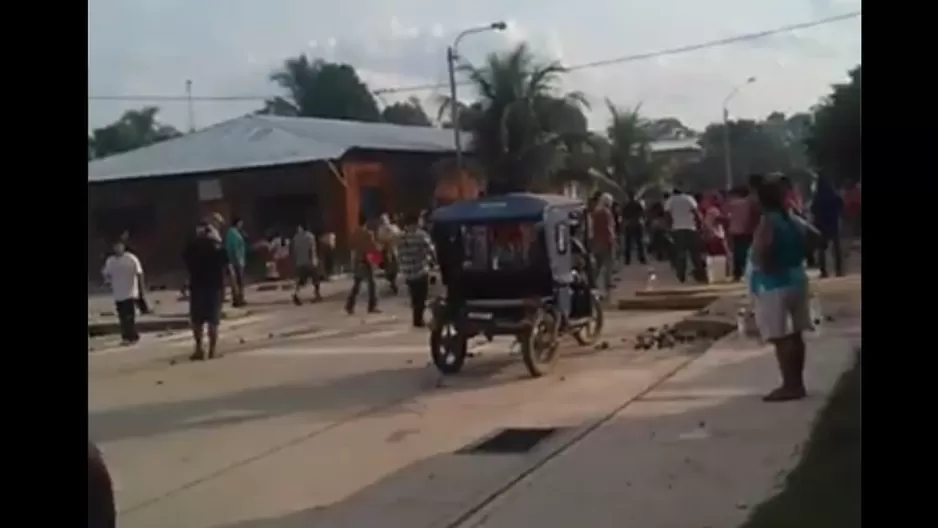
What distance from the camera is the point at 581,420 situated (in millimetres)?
9734

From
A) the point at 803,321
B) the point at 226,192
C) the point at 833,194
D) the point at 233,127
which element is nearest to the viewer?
the point at 803,321

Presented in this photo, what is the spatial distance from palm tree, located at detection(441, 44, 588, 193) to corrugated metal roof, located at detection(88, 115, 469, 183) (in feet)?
7.37

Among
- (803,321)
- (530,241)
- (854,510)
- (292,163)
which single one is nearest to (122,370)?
(530,241)

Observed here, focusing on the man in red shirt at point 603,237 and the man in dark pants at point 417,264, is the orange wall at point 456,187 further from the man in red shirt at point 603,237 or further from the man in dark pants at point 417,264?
the man in dark pants at point 417,264

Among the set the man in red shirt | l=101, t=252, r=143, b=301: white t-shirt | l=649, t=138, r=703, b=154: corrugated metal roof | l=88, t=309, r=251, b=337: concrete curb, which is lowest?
l=88, t=309, r=251, b=337: concrete curb

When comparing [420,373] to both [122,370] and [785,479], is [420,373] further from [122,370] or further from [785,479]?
[785,479]

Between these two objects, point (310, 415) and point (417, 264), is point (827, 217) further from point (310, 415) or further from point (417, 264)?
point (310, 415)

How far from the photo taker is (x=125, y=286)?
56.6 ft

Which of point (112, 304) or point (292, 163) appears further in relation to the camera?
point (292, 163)

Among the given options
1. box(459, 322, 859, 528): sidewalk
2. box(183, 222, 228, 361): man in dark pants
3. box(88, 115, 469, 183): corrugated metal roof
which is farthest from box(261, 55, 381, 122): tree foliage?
box(459, 322, 859, 528): sidewalk

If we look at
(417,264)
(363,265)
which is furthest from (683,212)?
(417,264)

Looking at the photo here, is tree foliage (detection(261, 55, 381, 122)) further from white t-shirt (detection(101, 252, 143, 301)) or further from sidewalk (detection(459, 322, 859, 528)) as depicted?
sidewalk (detection(459, 322, 859, 528))

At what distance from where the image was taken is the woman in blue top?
30.8 ft
